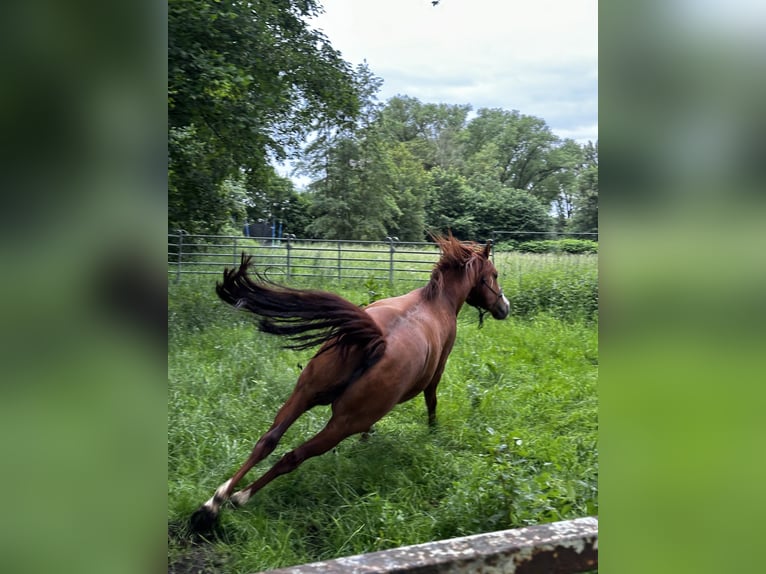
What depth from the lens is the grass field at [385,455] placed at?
281 centimetres

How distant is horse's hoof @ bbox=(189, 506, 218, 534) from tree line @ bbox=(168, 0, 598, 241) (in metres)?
2.26

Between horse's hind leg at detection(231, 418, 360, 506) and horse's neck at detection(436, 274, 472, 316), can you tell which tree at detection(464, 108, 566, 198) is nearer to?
horse's neck at detection(436, 274, 472, 316)

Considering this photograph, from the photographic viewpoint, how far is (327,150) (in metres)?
14.3

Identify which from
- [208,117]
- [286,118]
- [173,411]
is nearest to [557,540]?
[173,411]

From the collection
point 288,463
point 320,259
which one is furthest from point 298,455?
point 320,259

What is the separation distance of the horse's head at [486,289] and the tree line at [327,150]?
4.32 feet

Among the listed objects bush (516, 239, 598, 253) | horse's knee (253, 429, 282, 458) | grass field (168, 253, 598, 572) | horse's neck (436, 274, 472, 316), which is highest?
bush (516, 239, 598, 253)

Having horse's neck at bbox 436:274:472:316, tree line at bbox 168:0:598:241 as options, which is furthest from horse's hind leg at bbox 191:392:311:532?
tree line at bbox 168:0:598:241

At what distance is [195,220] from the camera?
8.04 m

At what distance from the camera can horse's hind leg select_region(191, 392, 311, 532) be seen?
9.09ft

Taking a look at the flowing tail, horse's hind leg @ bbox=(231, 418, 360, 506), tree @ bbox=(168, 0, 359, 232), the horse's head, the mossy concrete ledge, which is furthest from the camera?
tree @ bbox=(168, 0, 359, 232)

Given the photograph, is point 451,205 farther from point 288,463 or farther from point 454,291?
point 288,463
